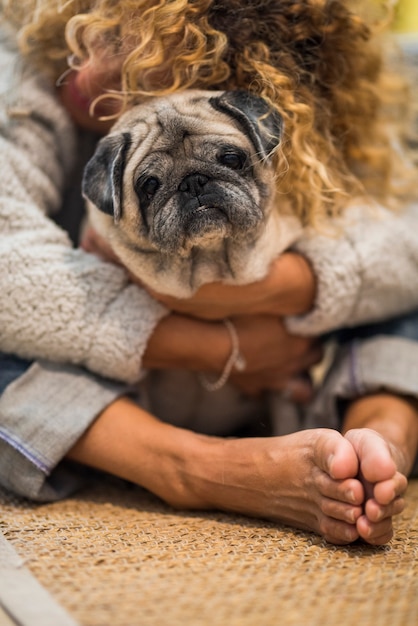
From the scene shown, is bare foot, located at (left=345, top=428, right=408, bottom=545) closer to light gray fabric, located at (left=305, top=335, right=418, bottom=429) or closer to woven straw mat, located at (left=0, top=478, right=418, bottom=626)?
woven straw mat, located at (left=0, top=478, right=418, bottom=626)

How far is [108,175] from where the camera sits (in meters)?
1.09

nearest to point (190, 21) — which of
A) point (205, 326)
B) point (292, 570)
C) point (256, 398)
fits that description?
point (205, 326)

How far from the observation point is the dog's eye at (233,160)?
1.07 meters

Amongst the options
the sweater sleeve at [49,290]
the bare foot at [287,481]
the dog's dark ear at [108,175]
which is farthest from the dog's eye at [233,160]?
the bare foot at [287,481]

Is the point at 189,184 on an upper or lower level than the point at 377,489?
upper

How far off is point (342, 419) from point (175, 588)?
0.59 m

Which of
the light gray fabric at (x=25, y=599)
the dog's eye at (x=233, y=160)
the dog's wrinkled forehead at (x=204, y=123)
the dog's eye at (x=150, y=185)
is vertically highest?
the dog's wrinkled forehead at (x=204, y=123)

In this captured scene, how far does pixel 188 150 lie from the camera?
1064 mm

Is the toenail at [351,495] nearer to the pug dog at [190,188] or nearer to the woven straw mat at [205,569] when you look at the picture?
the woven straw mat at [205,569]

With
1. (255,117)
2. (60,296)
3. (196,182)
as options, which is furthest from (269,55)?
(60,296)

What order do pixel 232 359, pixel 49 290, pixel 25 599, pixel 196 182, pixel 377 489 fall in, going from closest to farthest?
1. pixel 25 599
2. pixel 377 489
3. pixel 196 182
4. pixel 49 290
5. pixel 232 359

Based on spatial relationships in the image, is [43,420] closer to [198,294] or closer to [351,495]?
[198,294]

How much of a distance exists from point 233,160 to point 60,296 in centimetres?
34

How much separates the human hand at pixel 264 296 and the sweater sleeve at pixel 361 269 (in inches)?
0.8
